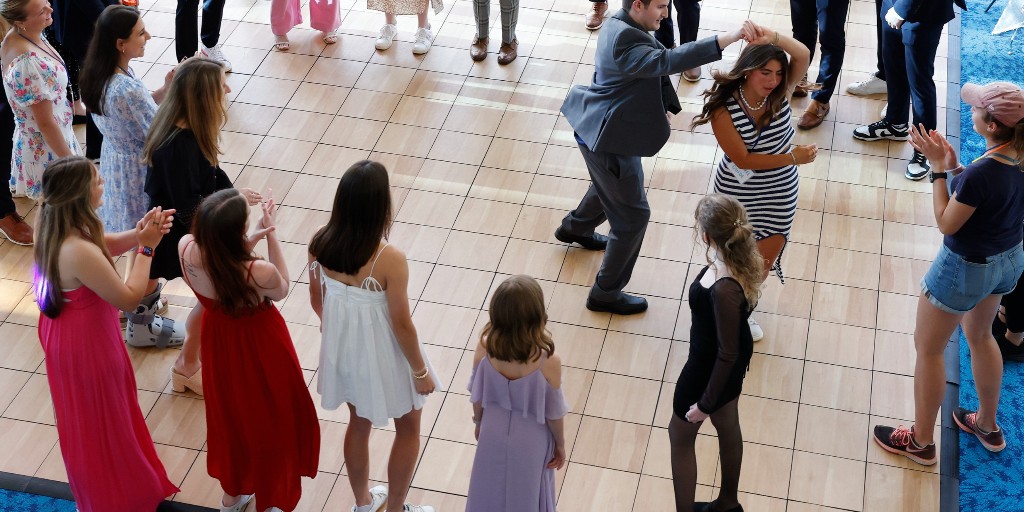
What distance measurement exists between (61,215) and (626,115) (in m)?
2.28

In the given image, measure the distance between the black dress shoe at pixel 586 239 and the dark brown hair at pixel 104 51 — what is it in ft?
7.38

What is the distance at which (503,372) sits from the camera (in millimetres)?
3209

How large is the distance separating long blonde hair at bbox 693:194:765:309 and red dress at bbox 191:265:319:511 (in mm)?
1541

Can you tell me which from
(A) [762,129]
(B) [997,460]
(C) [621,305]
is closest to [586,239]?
(C) [621,305]

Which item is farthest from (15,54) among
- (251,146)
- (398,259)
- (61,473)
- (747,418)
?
(747,418)

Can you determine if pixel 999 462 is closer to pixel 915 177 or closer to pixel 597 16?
pixel 915 177

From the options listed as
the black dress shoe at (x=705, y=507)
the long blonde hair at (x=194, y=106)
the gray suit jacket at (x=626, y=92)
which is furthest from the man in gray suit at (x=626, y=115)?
the long blonde hair at (x=194, y=106)

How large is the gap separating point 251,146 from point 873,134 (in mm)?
3658

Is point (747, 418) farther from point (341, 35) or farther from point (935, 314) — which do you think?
point (341, 35)

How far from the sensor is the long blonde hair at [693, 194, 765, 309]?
335cm

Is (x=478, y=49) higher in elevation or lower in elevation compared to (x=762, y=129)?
lower

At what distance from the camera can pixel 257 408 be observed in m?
3.71

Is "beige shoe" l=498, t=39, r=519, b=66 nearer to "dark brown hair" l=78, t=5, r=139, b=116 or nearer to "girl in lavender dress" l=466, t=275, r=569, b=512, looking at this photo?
"dark brown hair" l=78, t=5, r=139, b=116

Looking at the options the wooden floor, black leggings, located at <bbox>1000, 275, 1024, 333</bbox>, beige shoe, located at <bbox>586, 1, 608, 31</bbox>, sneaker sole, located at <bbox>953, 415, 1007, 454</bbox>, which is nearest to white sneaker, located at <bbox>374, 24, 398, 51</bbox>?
the wooden floor
